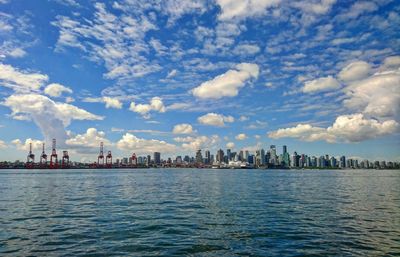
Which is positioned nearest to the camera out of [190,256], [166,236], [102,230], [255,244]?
[190,256]

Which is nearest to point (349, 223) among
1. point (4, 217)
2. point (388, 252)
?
point (388, 252)

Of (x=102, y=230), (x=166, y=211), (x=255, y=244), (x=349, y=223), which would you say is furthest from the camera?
(x=166, y=211)

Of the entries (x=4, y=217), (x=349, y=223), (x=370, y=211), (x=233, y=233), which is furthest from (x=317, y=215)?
(x=4, y=217)

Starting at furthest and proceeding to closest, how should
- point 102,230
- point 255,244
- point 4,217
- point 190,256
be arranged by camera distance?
1. point 4,217
2. point 102,230
3. point 255,244
4. point 190,256

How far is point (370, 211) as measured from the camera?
145 ft

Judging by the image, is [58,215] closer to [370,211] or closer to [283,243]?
[283,243]

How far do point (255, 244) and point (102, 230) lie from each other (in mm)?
14003

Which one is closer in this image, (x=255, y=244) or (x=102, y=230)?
(x=255, y=244)

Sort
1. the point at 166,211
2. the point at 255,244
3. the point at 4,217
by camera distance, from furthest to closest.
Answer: the point at 166,211 → the point at 4,217 → the point at 255,244

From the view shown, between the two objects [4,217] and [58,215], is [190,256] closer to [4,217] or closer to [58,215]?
[58,215]

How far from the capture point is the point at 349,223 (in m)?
34.6

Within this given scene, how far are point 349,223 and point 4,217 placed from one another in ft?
126

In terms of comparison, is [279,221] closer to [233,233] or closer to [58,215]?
[233,233]

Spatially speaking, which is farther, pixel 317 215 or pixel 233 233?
pixel 317 215
